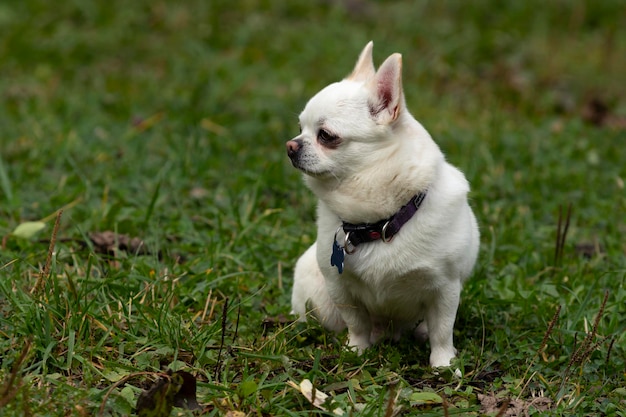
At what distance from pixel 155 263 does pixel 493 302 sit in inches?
61.2

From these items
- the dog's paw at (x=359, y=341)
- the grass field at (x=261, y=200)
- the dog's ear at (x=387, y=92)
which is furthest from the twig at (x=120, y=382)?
the dog's ear at (x=387, y=92)

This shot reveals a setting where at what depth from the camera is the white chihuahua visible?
3.24 meters

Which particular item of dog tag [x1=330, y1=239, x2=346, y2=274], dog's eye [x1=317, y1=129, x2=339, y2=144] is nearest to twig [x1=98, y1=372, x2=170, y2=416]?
dog tag [x1=330, y1=239, x2=346, y2=274]

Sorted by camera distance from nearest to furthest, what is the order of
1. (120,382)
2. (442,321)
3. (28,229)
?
(120,382)
(442,321)
(28,229)

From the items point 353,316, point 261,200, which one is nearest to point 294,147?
point 353,316

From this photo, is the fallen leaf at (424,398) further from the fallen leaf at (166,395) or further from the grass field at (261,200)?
the fallen leaf at (166,395)

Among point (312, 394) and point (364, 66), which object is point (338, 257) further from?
point (364, 66)

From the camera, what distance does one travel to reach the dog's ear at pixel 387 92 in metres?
3.25

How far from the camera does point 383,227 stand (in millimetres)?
3248

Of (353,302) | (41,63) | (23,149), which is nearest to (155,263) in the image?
(353,302)

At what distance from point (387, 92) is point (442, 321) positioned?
0.93 metres

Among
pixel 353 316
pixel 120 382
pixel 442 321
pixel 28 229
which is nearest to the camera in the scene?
pixel 120 382

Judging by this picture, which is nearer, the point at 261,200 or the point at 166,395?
the point at 166,395

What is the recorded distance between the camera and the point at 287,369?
3197 millimetres
